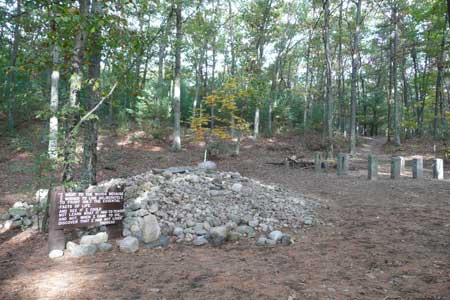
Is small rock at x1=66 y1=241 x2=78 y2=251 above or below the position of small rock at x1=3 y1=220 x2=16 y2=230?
above

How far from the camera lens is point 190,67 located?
28.0 meters

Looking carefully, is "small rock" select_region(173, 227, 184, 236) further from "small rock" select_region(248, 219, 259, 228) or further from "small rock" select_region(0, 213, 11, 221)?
"small rock" select_region(0, 213, 11, 221)

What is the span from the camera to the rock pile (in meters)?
4.82

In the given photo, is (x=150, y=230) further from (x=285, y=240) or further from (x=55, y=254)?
(x=285, y=240)

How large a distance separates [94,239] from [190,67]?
25245mm

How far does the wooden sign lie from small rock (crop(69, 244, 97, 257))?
1.09 feet

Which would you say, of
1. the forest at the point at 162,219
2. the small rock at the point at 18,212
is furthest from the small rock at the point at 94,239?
the small rock at the point at 18,212

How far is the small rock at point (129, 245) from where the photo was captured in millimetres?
4297

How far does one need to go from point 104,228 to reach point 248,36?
2048 centimetres

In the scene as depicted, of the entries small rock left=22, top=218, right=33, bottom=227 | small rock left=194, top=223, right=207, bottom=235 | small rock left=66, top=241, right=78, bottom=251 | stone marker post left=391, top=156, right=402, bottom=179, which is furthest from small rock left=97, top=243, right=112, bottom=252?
stone marker post left=391, top=156, right=402, bottom=179

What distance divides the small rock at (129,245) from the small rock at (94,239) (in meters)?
0.32

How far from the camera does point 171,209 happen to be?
219 inches

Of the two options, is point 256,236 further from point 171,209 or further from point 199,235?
point 171,209

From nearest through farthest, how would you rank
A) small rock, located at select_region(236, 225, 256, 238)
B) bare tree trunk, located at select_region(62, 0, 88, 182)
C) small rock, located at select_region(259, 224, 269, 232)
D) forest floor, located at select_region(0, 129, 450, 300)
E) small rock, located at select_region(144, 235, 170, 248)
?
forest floor, located at select_region(0, 129, 450, 300), small rock, located at select_region(144, 235, 170, 248), bare tree trunk, located at select_region(62, 0, 88, 182), small rock, located at select_region(236, 225, 256, 238), small rock, located at select_region(259, 224, 269, 232)
